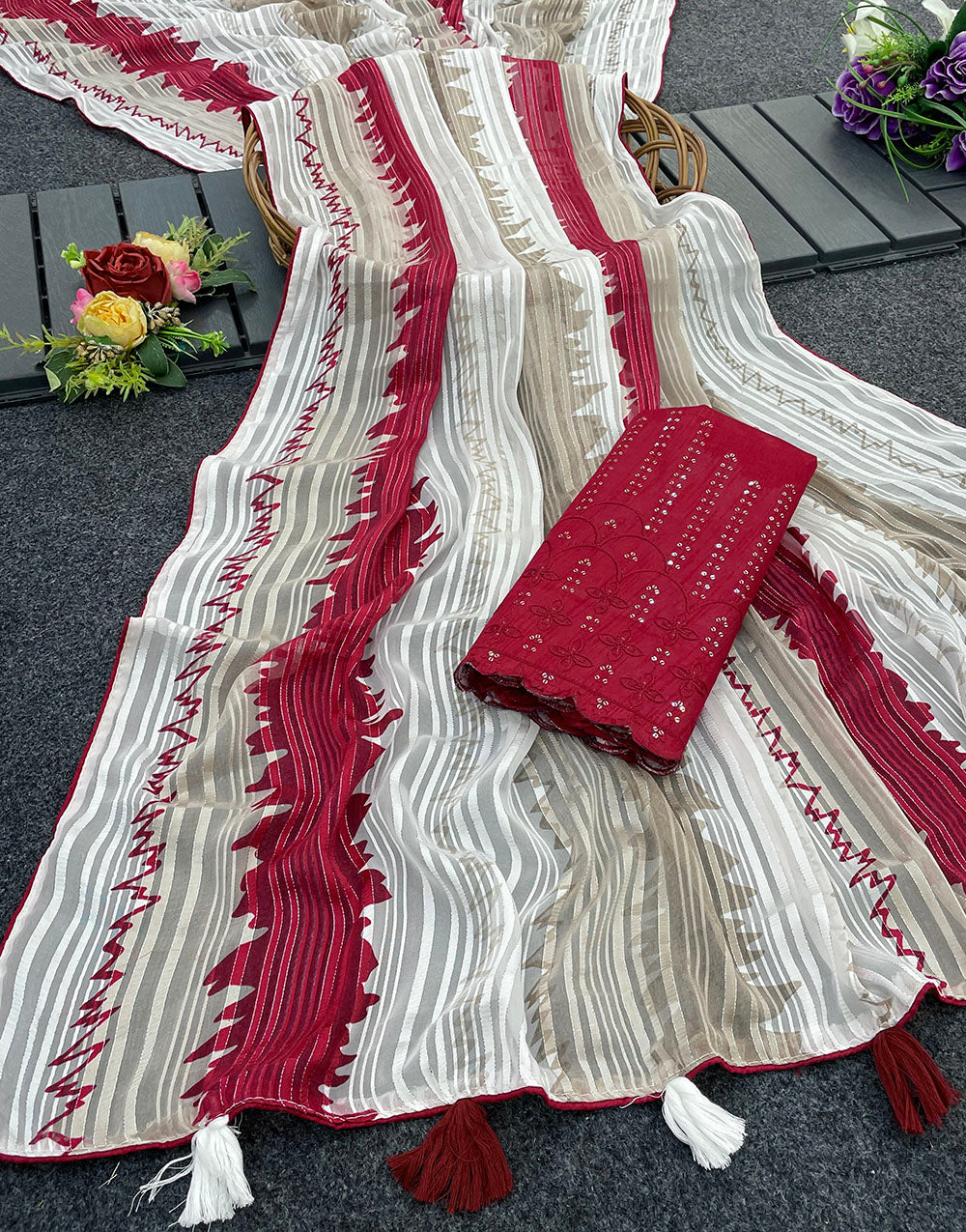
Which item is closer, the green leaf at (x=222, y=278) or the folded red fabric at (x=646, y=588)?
the folded red fabric at (x=646, y=588)

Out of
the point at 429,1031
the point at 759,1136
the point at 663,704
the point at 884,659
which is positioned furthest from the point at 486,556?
the point at 759,1136

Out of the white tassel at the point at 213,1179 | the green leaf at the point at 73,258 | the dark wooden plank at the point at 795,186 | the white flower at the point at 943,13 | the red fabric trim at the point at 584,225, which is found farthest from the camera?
the white flower at the point at 943,13

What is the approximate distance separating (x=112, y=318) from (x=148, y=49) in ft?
3.68

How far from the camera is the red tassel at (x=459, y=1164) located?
848 millimetres

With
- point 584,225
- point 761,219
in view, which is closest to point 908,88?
point 761,219

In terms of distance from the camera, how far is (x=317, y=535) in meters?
1.34

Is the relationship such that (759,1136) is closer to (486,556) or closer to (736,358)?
(486,556)

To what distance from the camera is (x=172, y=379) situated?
163 cm

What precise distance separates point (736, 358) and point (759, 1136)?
1.14 metres

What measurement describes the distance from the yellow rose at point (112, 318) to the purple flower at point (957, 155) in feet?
5.33

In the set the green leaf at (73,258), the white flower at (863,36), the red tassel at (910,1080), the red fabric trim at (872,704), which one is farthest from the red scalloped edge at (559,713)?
the white flower at (863,36)

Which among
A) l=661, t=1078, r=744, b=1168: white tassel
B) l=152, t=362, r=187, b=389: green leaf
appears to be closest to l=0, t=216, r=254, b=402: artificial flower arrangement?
l=152, t=362, r=187, b=389: green leaf

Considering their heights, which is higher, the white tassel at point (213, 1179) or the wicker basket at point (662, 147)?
the wicker basket at point (662, 147)

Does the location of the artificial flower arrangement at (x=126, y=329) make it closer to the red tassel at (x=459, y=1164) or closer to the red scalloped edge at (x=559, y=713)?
the red scalloped edge at (x=559, y=713)
